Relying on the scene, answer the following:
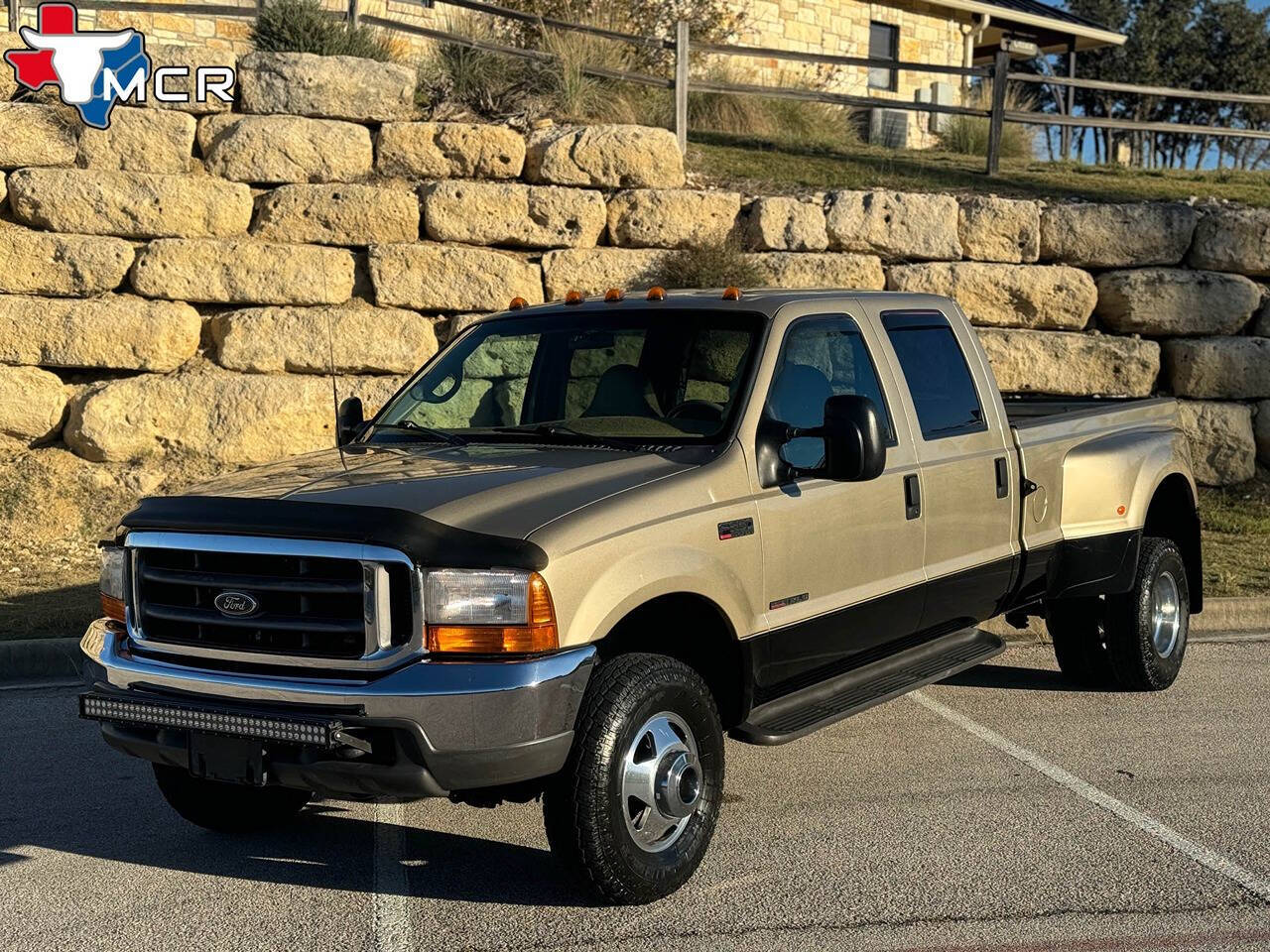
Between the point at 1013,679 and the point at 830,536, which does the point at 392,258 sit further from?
the point at 830,536

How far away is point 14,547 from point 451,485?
7389mm

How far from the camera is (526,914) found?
4.70 metres

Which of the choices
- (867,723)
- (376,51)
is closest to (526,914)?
(867,723)

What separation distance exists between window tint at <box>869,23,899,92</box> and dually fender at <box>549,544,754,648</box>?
2312 cm

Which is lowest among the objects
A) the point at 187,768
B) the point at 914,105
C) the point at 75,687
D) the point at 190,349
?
the point at 75,687

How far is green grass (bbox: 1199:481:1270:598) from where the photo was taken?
398 inches

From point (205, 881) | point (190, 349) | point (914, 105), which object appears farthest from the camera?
point (914, 105)

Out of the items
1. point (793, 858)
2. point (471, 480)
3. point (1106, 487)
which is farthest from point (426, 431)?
point (1106, 487)

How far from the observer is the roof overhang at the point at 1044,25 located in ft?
88.8

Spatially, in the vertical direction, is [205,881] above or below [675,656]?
below

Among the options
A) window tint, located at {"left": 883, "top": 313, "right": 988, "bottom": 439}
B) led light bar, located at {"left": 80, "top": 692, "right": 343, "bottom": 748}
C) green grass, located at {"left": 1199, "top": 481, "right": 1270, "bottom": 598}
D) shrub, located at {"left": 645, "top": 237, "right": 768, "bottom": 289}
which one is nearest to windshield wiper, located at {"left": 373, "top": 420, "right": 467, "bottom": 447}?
led light bar, located at {"left": 80, "top": 692, "right": 343, "bottom": 748}

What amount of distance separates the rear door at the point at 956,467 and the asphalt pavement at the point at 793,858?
2.52 ft

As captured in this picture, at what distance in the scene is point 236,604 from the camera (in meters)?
4.56

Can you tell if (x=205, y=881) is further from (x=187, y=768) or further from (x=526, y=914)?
(x=526, y=914)
